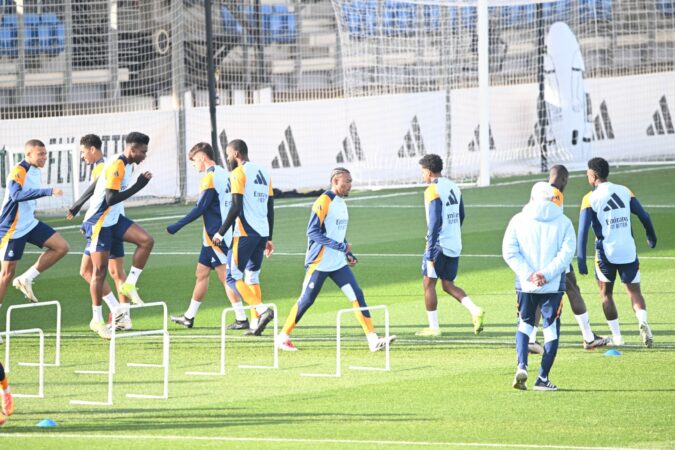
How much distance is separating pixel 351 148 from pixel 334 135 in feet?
2.09

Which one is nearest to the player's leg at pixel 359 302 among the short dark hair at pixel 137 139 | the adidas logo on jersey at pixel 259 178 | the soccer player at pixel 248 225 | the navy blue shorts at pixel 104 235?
the soccer player at pixel 248 225

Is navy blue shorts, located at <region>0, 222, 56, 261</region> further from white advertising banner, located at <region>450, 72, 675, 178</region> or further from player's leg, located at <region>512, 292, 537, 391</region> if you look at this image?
white advertising banner, located at <region>450, 72, 675, 178</region>

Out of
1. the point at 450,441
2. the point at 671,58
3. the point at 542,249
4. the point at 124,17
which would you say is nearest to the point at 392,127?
the point at 124,17

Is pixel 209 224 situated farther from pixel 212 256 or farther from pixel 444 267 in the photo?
pixel 444 267

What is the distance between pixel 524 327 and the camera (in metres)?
12.7

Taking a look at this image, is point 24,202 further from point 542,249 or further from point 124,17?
point 124,17

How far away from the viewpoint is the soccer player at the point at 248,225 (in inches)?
648

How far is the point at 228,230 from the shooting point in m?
17.3

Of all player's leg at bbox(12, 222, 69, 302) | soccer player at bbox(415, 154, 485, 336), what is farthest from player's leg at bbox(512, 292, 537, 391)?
player's leg at bbox(12, 222, 69, 302)

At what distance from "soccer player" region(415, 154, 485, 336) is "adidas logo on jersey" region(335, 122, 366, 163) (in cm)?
1981

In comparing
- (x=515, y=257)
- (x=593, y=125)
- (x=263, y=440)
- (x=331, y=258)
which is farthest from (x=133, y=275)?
(x=593, y=125)

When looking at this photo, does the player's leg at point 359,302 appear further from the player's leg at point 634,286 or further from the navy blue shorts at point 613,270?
the player's leg at point 634,286

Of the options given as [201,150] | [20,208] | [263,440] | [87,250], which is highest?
[201,150]

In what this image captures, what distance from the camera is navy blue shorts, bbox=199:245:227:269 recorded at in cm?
1730
